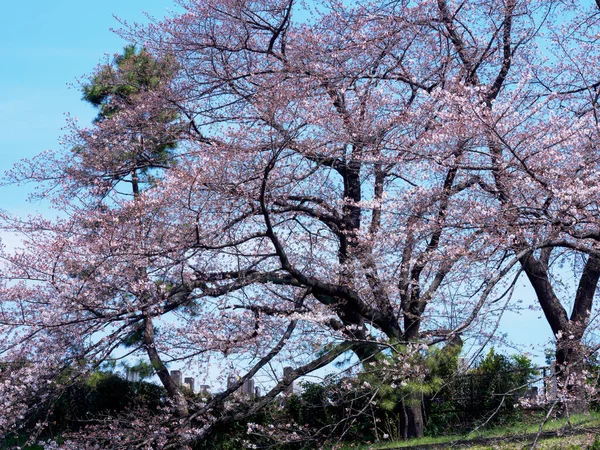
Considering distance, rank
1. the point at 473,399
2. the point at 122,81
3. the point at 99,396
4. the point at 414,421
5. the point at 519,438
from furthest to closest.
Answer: the point at 99,396
the point at 122,81
the point at 473,399
the point at 414,421
the point at 519,438

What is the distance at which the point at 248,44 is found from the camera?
1174 centimetres

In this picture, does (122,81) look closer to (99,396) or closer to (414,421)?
(99,396)

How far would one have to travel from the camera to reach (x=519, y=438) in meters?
8.60

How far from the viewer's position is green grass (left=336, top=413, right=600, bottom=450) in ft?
26.2

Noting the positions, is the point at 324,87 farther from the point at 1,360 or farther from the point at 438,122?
the point at 1,360

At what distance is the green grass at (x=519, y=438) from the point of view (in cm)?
799

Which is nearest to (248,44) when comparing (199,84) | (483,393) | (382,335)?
(199,84)

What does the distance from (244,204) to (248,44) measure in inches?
138

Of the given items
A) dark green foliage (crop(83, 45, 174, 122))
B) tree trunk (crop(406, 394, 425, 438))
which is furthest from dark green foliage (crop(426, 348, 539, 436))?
dark green foliage (crop(83, 45, 174, 122))

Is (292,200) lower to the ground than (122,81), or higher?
lower

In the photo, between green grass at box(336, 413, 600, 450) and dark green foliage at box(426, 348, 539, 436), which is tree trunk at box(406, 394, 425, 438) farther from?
dark green foliage at box(426, 348, 539, 436)

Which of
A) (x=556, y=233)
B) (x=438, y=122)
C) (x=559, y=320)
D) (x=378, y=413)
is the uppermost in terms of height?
(x=438, y=122)

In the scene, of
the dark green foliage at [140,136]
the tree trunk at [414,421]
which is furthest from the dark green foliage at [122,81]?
the tree trunk at [414,421]

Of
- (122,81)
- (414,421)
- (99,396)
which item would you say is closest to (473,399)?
(414,421)
